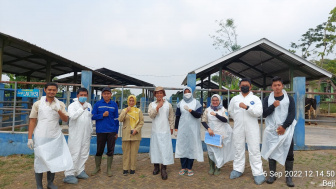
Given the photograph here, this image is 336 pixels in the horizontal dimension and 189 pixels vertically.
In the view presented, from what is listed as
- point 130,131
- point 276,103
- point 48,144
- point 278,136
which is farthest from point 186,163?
point 48,144

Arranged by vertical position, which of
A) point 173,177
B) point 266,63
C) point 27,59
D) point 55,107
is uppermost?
point 266,63

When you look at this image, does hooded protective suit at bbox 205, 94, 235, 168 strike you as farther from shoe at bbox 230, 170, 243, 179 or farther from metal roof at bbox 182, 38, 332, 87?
metal roof at bbox 182, 38, 332, 87

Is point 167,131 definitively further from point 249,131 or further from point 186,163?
point 249,131

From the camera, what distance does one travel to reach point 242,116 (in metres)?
3.64

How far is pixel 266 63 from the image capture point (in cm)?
1140

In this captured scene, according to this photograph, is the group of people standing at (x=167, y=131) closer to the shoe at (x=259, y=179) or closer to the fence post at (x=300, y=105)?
the shoe at (x=259, y=179)

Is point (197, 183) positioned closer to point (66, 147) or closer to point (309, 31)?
point (66, 147)

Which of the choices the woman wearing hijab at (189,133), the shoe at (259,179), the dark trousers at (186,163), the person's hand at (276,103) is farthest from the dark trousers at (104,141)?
the person's hand at (276,103)

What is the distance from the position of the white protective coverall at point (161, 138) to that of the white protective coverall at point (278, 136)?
1.61 meters

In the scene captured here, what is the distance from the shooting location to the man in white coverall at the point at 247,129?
354 cm

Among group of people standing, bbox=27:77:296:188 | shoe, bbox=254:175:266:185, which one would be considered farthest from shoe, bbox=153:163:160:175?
shoe, bbox=254:175:266:185

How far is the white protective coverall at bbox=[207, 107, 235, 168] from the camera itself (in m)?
3.85

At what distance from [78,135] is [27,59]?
25.8 ft

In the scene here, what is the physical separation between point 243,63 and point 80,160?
417 inches
